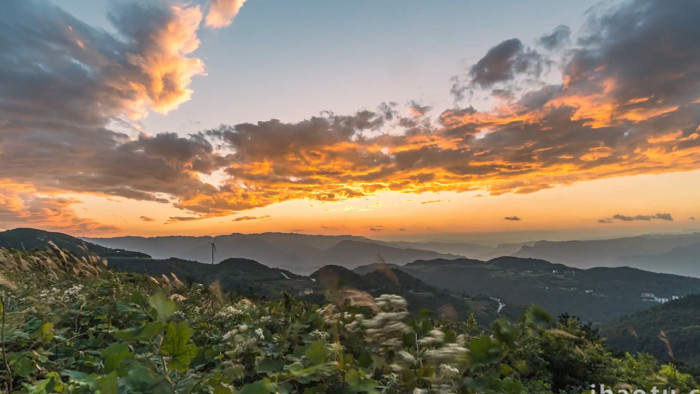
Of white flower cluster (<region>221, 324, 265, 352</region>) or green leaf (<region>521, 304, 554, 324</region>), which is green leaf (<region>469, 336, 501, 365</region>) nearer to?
green leaf (<region>521, 304, 554, 324</region>)

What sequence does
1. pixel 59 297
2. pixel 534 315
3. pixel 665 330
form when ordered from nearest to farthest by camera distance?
1. pixel 534 315
2. pixel 59 297
3. pixel 665 330

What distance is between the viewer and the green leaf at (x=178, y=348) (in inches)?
54.9

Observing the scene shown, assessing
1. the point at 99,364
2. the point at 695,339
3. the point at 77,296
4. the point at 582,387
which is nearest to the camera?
the point at 99,364

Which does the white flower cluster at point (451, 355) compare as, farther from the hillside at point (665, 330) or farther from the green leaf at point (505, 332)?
the hillside at point (665, 330)

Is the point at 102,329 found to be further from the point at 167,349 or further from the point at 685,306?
the point at 685,306

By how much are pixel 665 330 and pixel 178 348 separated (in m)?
171

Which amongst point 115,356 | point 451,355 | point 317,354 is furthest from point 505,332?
point 115,356

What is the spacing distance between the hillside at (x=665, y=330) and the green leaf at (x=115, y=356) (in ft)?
411

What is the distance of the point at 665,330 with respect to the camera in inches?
4916

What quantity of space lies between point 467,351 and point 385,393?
0.44m

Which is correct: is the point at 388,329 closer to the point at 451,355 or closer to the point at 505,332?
the point at 451,355

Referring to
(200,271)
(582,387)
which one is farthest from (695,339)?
(200,271)

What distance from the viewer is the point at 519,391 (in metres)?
1.69

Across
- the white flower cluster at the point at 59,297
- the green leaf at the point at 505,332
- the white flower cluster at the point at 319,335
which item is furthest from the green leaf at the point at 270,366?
the white flower cluster at the point at 59,297
